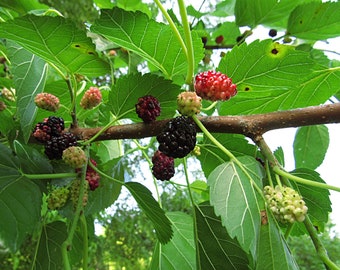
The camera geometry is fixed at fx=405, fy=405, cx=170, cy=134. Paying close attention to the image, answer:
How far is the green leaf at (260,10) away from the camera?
894 mm

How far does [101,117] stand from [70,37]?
34 centimetres

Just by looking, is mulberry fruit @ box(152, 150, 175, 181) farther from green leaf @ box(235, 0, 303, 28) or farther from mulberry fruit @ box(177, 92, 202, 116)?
green leaf @ box(235, 0, 303, 28)

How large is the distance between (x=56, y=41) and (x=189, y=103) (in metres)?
0.20

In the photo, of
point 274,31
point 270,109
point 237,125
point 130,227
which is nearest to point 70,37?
point 237,125

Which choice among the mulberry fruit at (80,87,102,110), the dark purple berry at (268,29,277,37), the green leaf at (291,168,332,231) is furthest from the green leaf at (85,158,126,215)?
the dark purple berry at (268,29,277,37)

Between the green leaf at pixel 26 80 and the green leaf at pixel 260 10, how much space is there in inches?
19.0

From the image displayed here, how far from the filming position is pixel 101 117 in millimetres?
882

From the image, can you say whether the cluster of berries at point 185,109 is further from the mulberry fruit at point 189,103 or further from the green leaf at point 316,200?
the green leaf at point 316,200

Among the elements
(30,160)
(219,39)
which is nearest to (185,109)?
(30,160)

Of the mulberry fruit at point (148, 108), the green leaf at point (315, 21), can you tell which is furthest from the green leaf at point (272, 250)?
the green leaf at point (315, 21)

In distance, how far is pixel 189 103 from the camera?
1.82 ft

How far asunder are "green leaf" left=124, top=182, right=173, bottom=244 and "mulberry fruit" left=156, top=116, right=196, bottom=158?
0.26 feet

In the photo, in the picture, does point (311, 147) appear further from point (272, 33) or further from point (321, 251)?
point (321, 251)

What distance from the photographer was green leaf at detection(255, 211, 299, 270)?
481mm
